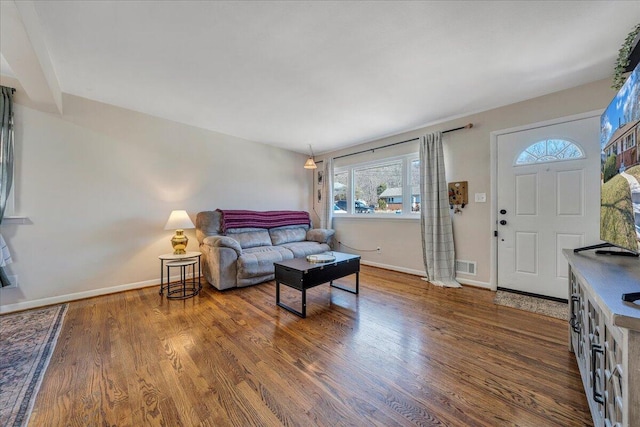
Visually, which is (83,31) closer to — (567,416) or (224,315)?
(224,315)

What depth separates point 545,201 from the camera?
9.27ft

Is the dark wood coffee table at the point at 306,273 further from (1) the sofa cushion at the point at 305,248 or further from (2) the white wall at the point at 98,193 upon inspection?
(2) the white wall at the point at 98,193

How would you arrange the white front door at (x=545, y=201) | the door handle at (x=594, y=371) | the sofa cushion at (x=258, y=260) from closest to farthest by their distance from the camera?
the door handle at (x=594, y=371) → the white front door at (x=545, y=201) → the sofa cushion at (x=258, y=260)

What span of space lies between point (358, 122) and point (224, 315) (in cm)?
309

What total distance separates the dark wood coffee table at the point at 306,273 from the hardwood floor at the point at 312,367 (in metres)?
0.26

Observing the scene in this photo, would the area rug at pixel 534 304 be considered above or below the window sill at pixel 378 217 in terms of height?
below

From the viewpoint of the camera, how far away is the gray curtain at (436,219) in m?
3.46

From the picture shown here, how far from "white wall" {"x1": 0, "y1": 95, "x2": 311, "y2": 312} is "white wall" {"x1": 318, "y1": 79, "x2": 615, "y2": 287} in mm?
2892

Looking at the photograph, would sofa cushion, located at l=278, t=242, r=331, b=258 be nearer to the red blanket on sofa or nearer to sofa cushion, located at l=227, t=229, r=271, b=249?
sofa cushion, located at l=227, t=229, r=271, b=249

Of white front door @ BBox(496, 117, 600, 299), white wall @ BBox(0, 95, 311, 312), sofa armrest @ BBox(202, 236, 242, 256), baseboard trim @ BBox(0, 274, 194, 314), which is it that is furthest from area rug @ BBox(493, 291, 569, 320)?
baseboard trim @ BBox(0, 274, 194, 314)

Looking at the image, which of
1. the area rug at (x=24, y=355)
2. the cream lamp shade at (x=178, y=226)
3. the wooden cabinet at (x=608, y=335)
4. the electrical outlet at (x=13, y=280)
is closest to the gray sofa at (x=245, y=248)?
the cream lamp shade at (x=178, y=226)

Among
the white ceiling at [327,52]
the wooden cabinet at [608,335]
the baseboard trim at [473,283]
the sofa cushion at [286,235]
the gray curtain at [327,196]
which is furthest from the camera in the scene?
the gray curtain at [327,196]

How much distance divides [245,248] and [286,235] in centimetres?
87

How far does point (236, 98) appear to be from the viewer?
290 centimetres
